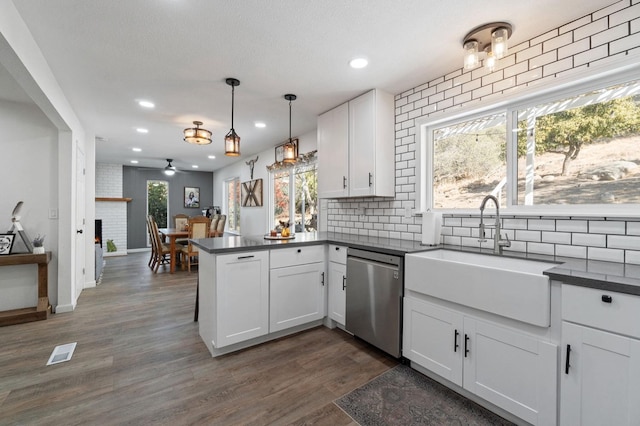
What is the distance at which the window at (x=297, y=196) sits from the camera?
4.55 metres

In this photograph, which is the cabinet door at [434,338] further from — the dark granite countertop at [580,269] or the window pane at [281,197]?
the window pane at [281,197]

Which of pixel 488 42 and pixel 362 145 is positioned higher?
pixel 488 42

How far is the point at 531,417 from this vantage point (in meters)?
1.47

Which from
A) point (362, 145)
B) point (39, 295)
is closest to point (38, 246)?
point (39, 295)

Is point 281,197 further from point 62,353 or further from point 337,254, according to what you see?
point 62,353

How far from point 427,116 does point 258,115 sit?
207cm

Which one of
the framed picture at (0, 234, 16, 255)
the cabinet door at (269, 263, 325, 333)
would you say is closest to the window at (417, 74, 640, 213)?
the cabinet door at (269, 263, 325, 333)

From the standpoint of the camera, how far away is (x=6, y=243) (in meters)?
3.05

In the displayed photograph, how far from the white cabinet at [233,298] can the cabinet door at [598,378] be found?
2017 millimetres

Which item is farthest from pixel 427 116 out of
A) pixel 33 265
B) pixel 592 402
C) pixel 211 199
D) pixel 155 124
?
pixel 211 199

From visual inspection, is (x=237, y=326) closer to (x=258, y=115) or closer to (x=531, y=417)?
(x=531, y=417)

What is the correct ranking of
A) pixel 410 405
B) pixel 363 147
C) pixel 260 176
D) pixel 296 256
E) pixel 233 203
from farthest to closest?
pixel 233 203 < pixel 260 176 < pixel 363 147 < pixel 296 256 < pixel 410 405

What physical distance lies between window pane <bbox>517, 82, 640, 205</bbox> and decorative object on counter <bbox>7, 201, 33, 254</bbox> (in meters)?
4.84

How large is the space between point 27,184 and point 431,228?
435 centimetres
